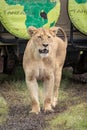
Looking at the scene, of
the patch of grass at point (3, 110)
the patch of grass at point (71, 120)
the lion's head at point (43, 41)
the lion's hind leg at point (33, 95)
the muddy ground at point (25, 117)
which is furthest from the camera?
the lion's hind leg at point (33, 95)

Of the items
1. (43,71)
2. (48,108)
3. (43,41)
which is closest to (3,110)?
(48,108)

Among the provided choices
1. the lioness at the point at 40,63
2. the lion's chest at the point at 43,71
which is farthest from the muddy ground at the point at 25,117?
the lion's chest at the point at 43,71

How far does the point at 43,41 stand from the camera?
7547 mm

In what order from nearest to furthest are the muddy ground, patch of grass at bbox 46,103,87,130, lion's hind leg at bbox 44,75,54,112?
1. patch of grass at bbox 46,103,87,130
2. the muddy ground
3. lion's hind leg at bbox 44,75,54,112

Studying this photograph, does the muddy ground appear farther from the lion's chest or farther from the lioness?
the lion's chest

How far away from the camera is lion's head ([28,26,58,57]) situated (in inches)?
298

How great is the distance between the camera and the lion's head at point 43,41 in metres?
7.56

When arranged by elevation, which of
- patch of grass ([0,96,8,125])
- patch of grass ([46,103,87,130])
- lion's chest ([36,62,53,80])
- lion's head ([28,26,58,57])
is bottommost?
patch of grass ([0,96,8,125])

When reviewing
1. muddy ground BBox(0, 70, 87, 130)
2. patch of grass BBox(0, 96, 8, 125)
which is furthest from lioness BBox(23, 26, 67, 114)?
patch of grass BBox(0, 96, 8, 125)

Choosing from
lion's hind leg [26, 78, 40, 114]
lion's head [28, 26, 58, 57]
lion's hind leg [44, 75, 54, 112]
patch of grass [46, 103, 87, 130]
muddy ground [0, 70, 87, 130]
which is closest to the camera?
patch of grass [46, 103, 87, 130]

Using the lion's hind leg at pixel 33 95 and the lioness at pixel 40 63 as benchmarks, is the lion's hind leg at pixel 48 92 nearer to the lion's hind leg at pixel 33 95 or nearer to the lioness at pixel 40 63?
the lioness at pixel 40 63

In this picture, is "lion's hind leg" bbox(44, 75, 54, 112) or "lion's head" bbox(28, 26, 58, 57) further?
"lion's hind leg" bbox(44, 75, 54, 112)

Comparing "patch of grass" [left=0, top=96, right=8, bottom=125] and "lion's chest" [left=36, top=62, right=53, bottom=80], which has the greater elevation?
"lion's chest" [left=36, top=62, right=53, bottom=80]

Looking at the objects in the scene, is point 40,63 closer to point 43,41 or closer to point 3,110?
point 43,41
